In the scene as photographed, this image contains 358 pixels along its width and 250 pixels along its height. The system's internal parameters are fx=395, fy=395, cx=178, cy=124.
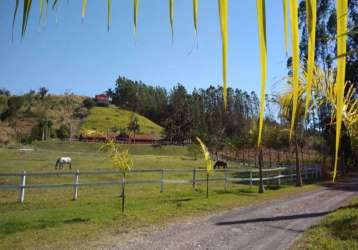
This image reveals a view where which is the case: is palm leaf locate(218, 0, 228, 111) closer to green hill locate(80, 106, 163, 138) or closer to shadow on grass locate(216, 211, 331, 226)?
shadow on grass locate(216, 211, 331, 226)

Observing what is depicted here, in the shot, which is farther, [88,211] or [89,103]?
[89,103]

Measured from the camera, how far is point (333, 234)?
9195mm

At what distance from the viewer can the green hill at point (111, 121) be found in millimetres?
113312

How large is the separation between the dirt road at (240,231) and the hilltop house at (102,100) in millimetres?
133681

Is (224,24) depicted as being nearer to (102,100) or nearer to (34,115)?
(34,115)

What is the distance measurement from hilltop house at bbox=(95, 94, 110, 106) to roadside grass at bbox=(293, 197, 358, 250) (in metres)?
137

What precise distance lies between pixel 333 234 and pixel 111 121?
372 ft

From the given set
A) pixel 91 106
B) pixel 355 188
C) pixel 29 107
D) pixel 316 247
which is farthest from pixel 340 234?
pixel 91 106

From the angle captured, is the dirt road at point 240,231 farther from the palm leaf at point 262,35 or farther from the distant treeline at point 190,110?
the distant treeline at point 190,110

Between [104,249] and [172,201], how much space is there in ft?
24.4

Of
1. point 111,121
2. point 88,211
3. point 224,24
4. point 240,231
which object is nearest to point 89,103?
point 111,121

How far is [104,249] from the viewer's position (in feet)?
26.9

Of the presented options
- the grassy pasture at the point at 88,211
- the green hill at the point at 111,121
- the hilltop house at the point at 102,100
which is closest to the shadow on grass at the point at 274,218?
the grassy pasture at the point at 88,211

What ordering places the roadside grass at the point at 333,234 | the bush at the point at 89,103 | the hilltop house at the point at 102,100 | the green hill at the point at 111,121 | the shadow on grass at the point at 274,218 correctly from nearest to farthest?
the roadside grass at the point at 333,234, the shadow on grass at the point at 274,218, the green hill at the point at 111,121, the bush at the point at 89,103, the hilltop house at the point at 102,100
